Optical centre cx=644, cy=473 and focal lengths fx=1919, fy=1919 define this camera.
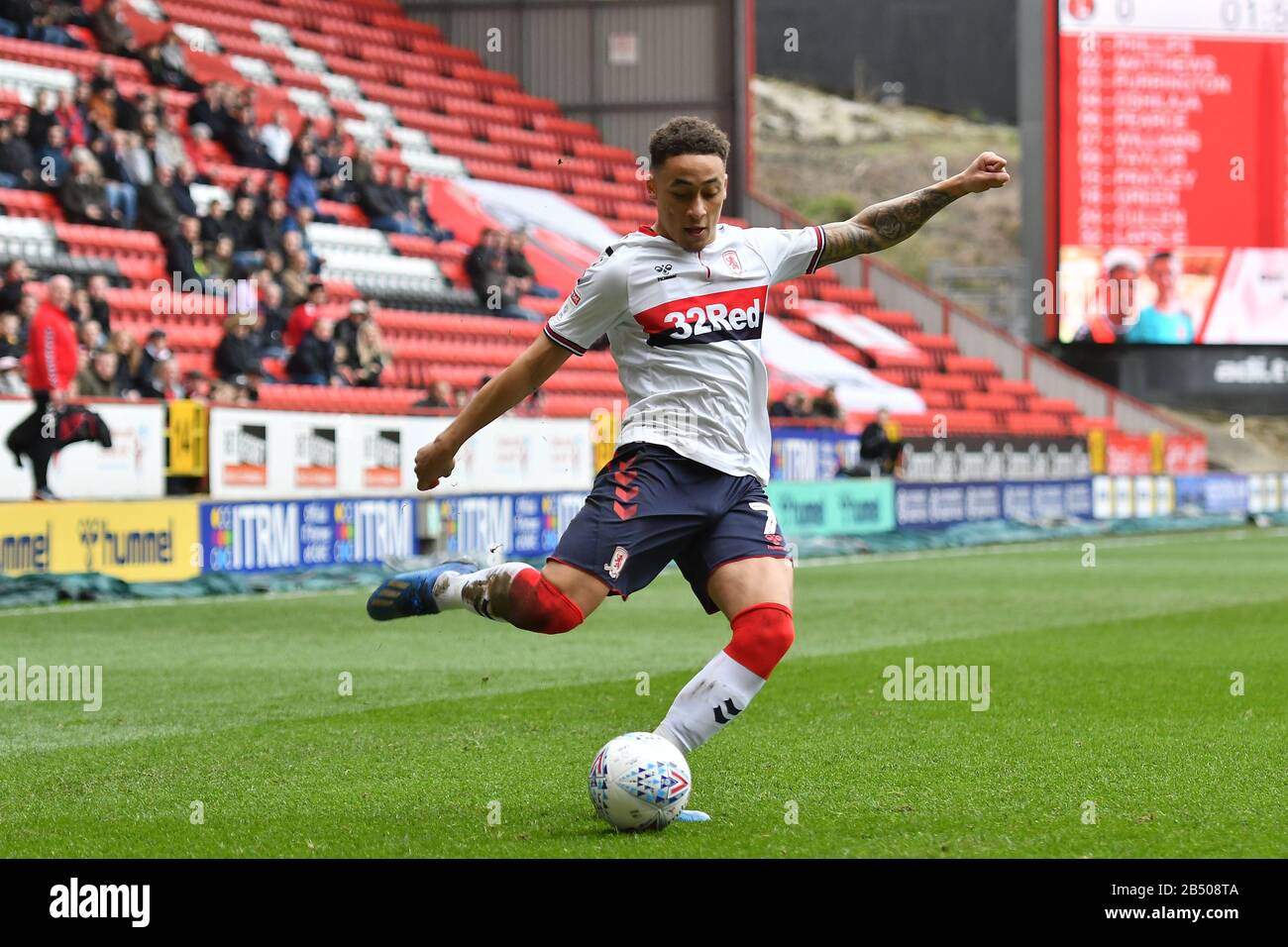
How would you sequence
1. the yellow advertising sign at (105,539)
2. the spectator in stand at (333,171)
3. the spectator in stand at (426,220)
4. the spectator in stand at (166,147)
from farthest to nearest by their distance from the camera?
the spectator in stand at (426,220) < the spectator in stand at (333,171) < the spectator in stand at (166,147) < the yellow advertising sign at (105,539)

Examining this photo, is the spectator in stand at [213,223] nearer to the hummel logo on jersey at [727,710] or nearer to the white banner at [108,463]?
the white banner at [108,463]

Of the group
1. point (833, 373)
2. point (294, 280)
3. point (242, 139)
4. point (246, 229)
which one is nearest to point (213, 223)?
point (246, 229)

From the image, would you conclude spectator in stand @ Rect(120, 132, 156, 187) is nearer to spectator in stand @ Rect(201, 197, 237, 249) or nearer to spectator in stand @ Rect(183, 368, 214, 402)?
spectator in stand @ Rect(201, 197, 237, 249)

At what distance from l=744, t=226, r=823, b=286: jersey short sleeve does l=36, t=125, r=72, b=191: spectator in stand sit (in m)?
15.7

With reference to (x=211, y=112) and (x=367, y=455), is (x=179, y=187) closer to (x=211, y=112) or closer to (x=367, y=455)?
(x=211, y=112)

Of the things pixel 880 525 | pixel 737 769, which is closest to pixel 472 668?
pixel 737 769

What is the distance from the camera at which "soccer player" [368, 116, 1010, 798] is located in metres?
5.64

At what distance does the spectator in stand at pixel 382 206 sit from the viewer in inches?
1008

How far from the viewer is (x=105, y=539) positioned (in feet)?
48.6

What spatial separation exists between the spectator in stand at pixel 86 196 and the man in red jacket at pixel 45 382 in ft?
16.7

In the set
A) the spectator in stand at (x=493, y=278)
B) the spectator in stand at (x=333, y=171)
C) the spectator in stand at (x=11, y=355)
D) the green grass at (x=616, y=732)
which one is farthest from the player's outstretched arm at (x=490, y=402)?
the spectator in stand at (x=493, y=278)

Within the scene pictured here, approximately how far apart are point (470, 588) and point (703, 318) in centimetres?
110
